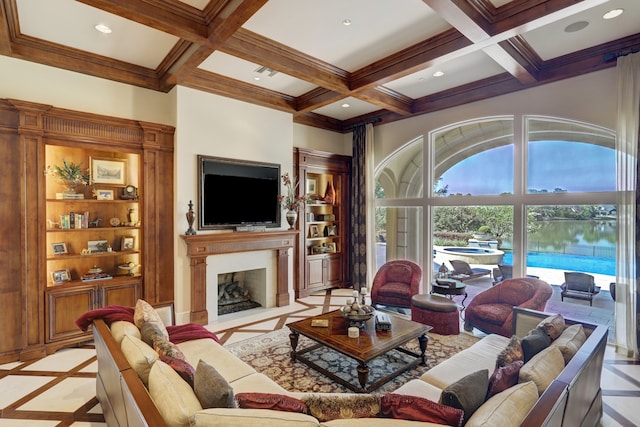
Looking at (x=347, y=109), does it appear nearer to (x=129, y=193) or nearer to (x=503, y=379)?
(x=129, y=193)

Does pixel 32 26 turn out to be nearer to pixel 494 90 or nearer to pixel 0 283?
pixel 0 283

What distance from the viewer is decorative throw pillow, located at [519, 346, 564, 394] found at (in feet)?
5.28

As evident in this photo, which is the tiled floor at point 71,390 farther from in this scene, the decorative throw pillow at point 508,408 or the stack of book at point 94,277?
the decorative throw pillow at point 508,408

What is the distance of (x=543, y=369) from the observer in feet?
5.54

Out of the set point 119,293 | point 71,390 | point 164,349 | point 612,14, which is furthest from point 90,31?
point 612,14

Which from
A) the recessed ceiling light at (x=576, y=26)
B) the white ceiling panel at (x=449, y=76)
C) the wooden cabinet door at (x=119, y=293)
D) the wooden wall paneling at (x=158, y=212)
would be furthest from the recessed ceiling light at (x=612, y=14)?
the wooden cabinet door at (x=119, y=293)

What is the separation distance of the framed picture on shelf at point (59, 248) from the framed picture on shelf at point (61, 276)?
8.7 inches

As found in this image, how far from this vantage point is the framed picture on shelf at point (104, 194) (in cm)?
399

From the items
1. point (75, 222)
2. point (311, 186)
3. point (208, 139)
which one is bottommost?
point (75, 222)

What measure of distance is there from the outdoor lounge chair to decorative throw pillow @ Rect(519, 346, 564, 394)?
3.13 m

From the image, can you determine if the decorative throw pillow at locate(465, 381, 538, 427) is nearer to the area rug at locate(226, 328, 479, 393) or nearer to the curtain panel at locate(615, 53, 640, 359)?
the area rug at locate(226, 328, 479, 393)

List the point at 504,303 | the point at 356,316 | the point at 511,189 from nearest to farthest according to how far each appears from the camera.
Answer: the point at 356,316 → the point at 504,303 → the point at 511,189

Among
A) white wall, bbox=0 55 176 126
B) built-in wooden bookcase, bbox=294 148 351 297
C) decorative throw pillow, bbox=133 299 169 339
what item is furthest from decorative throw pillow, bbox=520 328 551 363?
white wall, bbox=0 55 176 126

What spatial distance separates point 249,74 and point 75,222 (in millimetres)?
→ 2902
